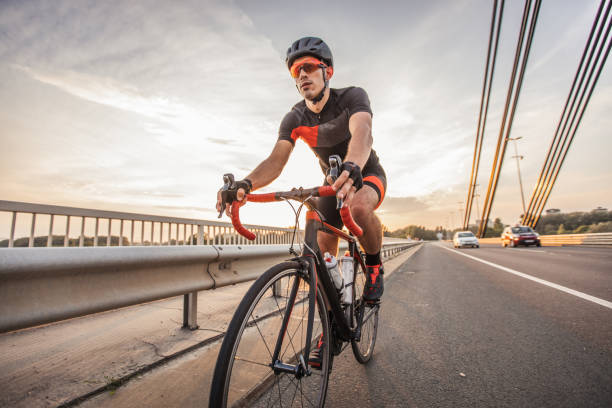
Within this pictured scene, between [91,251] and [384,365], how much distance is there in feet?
7.11

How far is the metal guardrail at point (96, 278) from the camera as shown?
1431mm

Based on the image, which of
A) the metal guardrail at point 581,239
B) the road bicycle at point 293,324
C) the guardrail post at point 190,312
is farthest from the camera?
the metal guardrail at point 581,239

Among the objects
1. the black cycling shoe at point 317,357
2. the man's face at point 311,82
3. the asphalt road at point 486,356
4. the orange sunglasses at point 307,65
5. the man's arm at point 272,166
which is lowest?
the asphalt road at point 486,356

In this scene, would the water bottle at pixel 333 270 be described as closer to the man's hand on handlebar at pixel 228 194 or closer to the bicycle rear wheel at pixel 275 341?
the bicycle rear wheel at pixel 275 341

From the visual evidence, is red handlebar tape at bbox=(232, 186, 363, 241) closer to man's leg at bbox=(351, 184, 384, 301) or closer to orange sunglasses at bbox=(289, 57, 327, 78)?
man's leg at bbox=(351, 184, 384, 301)

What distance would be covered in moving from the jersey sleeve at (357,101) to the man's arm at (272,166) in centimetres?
55

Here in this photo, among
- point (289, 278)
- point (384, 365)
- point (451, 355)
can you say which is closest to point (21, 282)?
point (289, 278)

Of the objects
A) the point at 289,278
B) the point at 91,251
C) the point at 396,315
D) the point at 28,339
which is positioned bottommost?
the point at 396,315

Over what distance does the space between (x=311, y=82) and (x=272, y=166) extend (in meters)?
0.71

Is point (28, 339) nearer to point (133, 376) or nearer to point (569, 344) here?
point (133, 376)

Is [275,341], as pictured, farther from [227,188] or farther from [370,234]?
[370,234]

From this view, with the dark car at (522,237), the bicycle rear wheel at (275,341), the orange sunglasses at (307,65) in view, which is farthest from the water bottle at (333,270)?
the dark car at (522,237)

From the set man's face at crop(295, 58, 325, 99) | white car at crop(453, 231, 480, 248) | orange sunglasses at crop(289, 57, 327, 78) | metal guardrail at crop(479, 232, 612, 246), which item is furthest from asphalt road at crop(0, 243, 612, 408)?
white car at crop(453, 231, 480, 248)

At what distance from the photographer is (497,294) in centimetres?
520
